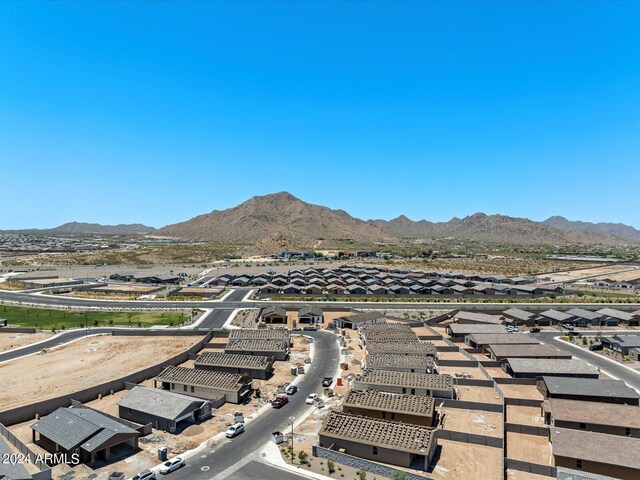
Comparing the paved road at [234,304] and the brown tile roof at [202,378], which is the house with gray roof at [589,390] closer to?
the brown tile roof at [202,378]

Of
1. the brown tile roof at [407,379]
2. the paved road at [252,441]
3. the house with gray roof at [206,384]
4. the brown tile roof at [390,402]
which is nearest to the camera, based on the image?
the paved road at [252,441]

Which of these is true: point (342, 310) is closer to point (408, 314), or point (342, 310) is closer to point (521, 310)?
point (408, 314)

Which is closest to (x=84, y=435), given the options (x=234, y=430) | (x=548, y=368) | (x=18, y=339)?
(x=234, y=430)

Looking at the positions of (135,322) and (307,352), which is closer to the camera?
(307,352)

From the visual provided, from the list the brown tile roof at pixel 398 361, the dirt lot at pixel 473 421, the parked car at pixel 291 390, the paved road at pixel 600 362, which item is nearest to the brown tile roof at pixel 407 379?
the dirt lot at pixel 473 421

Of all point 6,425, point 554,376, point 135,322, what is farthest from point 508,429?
point 135,322

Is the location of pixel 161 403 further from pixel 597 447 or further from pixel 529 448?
pixel 597 447

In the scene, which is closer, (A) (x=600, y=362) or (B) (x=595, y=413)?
(B) (x=595, y=413)
